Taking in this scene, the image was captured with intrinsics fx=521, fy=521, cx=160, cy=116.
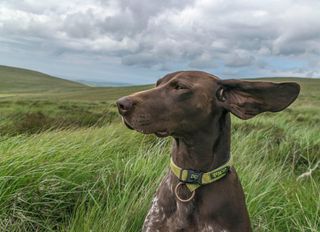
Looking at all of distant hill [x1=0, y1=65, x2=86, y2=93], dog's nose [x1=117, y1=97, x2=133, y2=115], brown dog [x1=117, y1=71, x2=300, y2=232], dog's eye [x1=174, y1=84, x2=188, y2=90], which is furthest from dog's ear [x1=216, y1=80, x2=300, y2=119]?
distant hill [x1=0, y1=65, x2=86, y2=93]

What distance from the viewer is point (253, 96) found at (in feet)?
10.9

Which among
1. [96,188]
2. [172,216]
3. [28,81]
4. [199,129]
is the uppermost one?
[199,129]

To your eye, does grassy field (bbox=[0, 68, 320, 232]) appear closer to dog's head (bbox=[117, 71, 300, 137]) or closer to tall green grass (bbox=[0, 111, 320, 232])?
tall green grass (bbox=[0, 111, 320, 232])

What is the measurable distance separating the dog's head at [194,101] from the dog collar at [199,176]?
0.26m

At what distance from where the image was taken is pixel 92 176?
17.6ft

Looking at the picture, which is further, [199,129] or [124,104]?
[199,129]

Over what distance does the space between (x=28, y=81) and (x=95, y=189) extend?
144 meters

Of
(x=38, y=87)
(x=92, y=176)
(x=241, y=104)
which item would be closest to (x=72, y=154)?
(x=92, y=176)

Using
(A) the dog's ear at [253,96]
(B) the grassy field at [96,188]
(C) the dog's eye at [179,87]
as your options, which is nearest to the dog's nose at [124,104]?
(C) the dog's eye at [179,87]

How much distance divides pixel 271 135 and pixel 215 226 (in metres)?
6.61

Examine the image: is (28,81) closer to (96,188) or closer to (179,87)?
(96,188)

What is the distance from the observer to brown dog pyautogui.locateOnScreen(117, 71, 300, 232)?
3.21 metres

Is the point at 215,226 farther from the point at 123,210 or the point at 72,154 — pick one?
the point at 72,154

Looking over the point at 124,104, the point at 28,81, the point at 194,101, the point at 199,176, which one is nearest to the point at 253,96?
the point at 194,101
